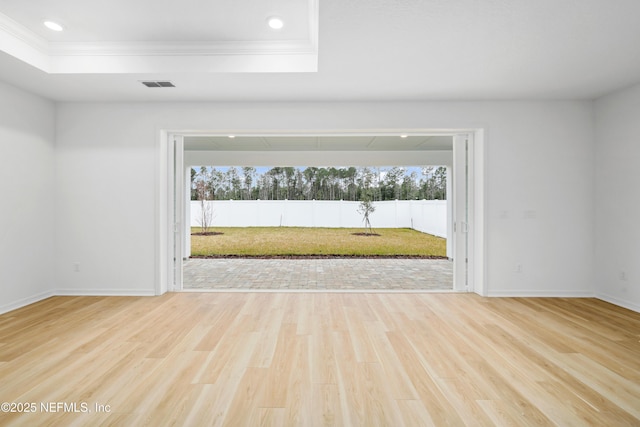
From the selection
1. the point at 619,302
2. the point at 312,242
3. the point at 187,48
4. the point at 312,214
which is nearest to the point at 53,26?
the point at 187,48

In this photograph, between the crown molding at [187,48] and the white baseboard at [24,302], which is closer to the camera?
the crown molding at [187,48]

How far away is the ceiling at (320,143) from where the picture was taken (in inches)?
255

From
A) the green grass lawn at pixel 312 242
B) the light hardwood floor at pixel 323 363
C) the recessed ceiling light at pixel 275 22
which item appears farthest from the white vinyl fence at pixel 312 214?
the recessed ceiling light at pixel 275 22

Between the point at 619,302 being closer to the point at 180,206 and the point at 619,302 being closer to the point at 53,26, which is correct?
the point at 180,206

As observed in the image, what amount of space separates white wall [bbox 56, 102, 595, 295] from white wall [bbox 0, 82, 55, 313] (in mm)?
148

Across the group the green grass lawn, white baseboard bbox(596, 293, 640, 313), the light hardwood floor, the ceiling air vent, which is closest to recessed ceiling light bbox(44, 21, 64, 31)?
the ceiling air vent

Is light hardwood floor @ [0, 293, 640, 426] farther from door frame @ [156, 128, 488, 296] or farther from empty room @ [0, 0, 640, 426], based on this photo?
Answer: door frame @ [156, 128, 488, 296]

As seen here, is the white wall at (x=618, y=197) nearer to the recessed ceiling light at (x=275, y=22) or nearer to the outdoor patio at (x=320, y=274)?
the outdoor patio at (x=320, y=274)

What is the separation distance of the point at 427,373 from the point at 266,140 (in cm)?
525

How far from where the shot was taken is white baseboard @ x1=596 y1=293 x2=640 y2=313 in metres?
3.75

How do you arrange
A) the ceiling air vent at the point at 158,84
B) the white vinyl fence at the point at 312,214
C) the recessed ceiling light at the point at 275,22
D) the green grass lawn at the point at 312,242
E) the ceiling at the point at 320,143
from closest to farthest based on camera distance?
the recessed ceiling light at the point at 275,22 < the ceiling air vent at the point at 158,84 < the ceiling at the point at 320,143 < the green grass lawn at the point at 312,242 < the white vinyl fence at the point at 312,214

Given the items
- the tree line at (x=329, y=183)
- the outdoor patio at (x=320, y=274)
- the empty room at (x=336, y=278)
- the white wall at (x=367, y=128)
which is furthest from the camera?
the tree line at (x=329, y=183)

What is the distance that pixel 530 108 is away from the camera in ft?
14.0

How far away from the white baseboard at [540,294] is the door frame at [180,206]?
0.18 m
